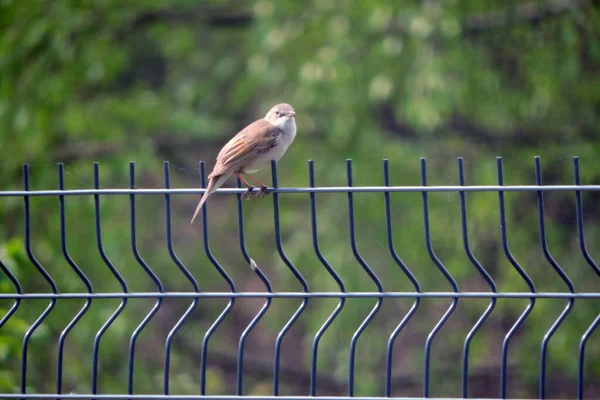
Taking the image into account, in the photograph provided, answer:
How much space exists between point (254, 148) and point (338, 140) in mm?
4589

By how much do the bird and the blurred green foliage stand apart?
10.3ft

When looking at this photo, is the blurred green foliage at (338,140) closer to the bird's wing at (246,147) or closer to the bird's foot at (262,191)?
the bird's wing at (246,147)

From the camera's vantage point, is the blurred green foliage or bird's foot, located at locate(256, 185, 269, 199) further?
the blurred green foliage

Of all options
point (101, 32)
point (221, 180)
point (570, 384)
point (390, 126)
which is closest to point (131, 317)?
point (101, 32)

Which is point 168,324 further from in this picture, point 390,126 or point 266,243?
point 390,126

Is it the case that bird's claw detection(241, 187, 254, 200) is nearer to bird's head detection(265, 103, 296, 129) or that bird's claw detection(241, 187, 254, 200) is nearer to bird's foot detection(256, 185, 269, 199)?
bird's foot detection(256, 185, 269, 199)

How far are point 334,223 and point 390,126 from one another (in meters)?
2.26

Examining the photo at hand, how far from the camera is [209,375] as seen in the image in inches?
507

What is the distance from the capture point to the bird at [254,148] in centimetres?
540

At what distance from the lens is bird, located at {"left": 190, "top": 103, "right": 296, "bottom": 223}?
17.7 ft

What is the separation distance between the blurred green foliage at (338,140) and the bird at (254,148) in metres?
3.15

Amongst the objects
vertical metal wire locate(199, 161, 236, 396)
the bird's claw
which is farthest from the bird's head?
vertical metal wire locate(199, 161, 236, 396)

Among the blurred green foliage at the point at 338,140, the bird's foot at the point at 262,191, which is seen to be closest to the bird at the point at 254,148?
the bird's foot at the point at 262,191

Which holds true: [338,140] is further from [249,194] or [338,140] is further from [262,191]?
[262,191]
